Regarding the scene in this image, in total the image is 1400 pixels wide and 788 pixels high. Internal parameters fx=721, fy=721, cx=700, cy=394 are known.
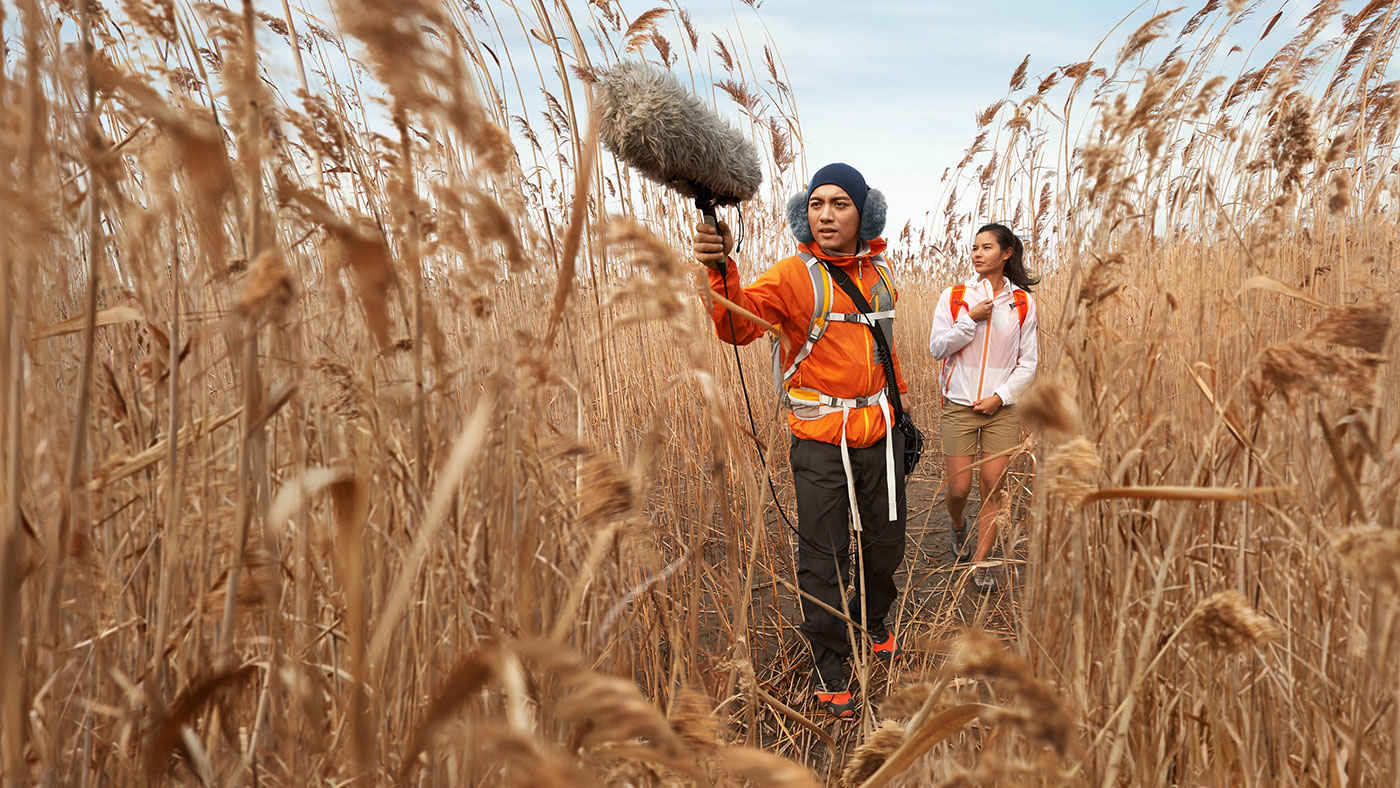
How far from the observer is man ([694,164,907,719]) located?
2.12 m

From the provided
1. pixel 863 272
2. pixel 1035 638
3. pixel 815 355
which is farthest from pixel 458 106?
pixel 863 272

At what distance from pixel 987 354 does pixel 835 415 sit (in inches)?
47.2

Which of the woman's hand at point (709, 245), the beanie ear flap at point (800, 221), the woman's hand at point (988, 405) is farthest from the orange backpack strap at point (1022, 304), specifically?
the woman's hand at point (709, 245)

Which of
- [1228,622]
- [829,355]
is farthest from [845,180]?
[1228,622]

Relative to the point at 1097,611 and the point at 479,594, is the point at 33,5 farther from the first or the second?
the point at 1097,611

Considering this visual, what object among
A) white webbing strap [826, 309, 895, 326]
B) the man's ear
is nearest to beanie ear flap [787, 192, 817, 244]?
the man's ear

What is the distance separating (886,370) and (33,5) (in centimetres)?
205

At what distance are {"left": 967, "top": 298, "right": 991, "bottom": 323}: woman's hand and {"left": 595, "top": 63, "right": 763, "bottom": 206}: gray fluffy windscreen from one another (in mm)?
1695

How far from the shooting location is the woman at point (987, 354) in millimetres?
2990

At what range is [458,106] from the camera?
432mm

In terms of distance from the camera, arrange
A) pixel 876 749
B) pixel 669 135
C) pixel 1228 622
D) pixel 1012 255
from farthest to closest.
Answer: pixel 1012 255 → pixel 669 135 → pixel 876 749 → pixel 1228 622

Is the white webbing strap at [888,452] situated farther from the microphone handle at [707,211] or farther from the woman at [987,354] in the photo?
the woman at [987,354]

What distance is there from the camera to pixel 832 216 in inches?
87.8

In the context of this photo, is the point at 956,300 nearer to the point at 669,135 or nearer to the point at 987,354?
the point at 987,354
